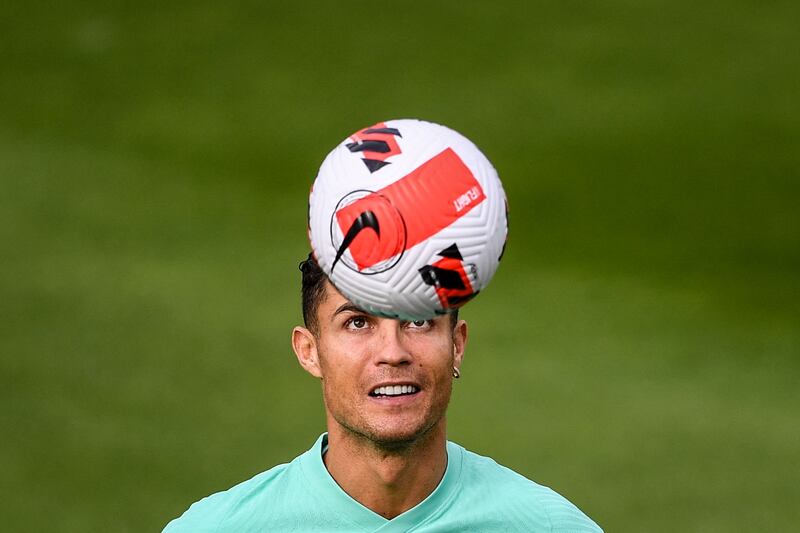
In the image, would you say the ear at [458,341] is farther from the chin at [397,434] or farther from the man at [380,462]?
the chin at [397,434]

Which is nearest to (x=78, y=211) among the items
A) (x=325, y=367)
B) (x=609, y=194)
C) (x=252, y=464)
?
(x=252, y=464)

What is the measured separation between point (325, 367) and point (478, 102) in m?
6.66

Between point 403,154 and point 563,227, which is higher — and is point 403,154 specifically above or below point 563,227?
below

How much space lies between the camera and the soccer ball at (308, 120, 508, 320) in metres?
4.83

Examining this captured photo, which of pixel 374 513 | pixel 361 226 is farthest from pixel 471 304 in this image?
pixel 361 226

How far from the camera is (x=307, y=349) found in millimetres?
5727

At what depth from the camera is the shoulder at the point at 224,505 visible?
5738 mm

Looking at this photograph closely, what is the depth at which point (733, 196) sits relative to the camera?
1159 centimetres

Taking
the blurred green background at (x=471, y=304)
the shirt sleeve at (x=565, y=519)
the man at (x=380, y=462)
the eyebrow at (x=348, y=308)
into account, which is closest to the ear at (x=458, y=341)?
the man at (x=380, y=462)

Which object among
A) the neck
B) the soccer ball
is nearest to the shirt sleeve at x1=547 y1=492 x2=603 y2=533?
the neck

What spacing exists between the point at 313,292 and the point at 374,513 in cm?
76

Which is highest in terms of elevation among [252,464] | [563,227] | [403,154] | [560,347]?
[563,227]

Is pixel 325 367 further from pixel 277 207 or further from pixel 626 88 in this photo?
pixel 626 88

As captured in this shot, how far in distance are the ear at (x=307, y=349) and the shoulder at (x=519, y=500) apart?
23.4 inches
